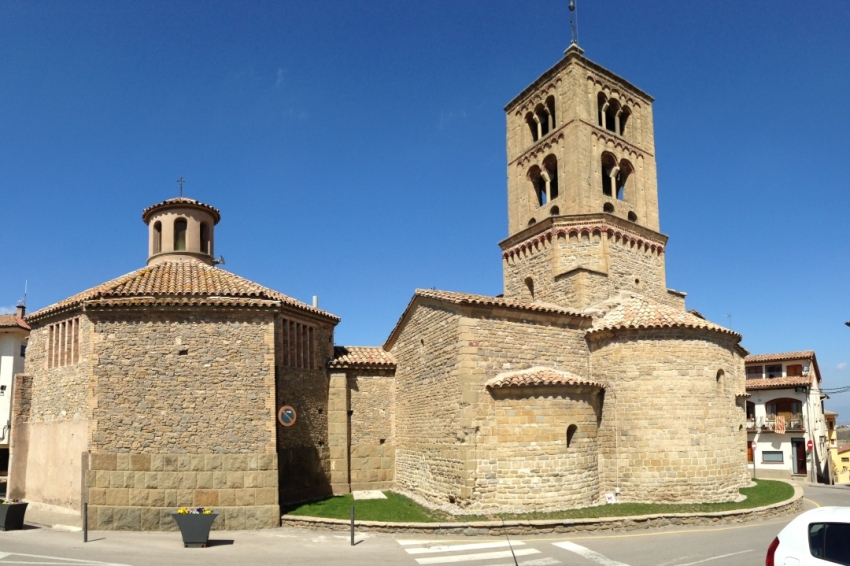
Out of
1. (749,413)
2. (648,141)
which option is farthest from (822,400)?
(648,141)

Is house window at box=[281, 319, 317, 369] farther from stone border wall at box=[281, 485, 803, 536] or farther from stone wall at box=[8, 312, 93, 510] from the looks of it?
stone wall at box=[8, 312, 93, 510]

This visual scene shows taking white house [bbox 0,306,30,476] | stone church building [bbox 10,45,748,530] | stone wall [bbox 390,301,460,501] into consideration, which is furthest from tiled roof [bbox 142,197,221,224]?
white house [bbox 0,306,30,476]

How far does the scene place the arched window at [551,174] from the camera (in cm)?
2467

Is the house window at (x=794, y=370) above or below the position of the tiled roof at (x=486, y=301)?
below

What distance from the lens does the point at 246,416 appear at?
53.2 ft

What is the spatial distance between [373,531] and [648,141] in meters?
19.7

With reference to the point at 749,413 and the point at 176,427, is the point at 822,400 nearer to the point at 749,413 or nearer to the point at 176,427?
the point at 749,413

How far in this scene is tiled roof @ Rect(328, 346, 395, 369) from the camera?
69.5 feet

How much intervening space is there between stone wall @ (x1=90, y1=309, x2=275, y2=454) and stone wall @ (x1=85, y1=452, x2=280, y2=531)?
287 mm

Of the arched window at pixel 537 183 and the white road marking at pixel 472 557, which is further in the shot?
the arched window at pixel 537 183

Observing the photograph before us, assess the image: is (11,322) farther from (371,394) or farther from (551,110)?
(551,110)

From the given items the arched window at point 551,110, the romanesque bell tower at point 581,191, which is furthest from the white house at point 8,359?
the arched window at point 551,110

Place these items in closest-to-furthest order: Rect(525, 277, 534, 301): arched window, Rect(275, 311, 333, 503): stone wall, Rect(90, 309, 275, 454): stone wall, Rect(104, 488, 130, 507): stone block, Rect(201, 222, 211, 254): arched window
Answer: Rect(104, 488, 130, 507): stone block → Rect(90, 309, 275, 454): stone wall → Rect(275, 311, 333, 503): stone wall → Rect(201, 222, 211, 254): arched window → Rect(525, 277, 534, 301): arched window

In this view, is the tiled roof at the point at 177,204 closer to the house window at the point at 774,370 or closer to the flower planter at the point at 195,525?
the flower planter at the point at 195,525
